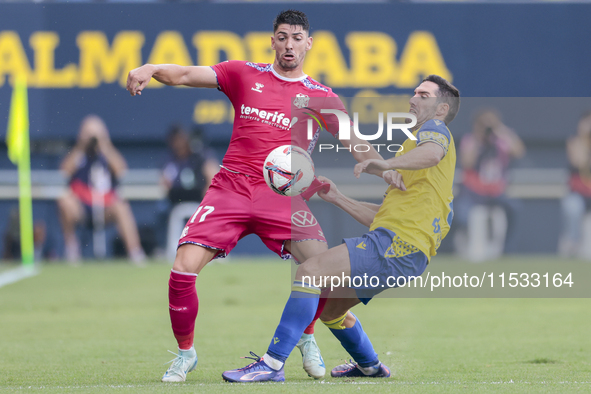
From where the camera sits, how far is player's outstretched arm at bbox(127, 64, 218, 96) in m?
5.11

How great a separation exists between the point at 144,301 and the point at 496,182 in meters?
8.09

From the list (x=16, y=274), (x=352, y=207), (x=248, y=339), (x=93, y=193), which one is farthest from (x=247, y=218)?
(x=93, y=193)

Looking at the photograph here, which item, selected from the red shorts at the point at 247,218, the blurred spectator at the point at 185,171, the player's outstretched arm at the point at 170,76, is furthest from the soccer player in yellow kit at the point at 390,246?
the blurred spectator at the point at 185,171

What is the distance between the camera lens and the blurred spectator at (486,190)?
15.3 meters

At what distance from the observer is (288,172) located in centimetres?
516

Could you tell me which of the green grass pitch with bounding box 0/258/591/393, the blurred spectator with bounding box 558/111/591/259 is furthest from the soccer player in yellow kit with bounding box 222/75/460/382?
the blurred spectator with bounding box 558/111/591/259

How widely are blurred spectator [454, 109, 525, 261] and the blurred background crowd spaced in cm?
3

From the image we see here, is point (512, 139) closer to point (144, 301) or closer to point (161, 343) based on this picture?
point (144, 301)

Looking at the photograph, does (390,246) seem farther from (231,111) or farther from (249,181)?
(231,111)

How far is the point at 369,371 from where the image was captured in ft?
17.4

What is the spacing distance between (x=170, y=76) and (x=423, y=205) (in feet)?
6.04

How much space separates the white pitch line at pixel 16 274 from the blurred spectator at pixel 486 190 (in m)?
7.64

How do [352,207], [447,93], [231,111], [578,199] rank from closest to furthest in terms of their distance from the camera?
[447,93] → [352,207] → [231,111] → [578,199]

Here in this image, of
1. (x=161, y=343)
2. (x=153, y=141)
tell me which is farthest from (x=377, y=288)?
(x=153, y=141)
